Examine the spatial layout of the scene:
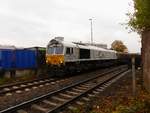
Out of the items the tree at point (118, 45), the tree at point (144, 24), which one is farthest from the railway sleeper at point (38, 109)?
the tree at point (118, 45)

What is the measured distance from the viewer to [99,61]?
3728cm

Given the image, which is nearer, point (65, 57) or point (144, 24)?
point (144, 24)

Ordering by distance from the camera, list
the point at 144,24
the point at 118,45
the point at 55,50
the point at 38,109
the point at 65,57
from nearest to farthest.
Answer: the point at 38,109 < the point at 144,24 < the point at 65,57 < the point at 55,50 < the point at 118,45

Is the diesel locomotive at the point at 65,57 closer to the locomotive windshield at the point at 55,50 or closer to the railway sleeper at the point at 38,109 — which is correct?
the locomotive windshield at the point at 55,50

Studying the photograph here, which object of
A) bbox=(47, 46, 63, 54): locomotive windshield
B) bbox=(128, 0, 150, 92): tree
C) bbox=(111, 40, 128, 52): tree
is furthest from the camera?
bbox=(111, 40, 128, 52): tree

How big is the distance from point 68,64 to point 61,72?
165 centimetres

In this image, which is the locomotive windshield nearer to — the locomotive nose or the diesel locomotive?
the diesel locomotive

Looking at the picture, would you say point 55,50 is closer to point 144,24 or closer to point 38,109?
point 144,24

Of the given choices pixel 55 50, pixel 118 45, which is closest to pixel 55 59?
pixel 55 50

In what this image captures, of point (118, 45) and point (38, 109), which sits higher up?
point (118, 45)

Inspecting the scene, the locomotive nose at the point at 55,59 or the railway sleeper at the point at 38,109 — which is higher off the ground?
the locomotive nose at the point at 55,59

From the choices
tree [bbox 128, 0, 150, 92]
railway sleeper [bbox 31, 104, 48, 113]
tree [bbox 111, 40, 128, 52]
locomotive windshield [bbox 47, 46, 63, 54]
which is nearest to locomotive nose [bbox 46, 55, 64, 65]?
locomotive windshield [bbox 47, 46, 63, 54]

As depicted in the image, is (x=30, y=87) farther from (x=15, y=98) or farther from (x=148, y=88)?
(x=148, y=88)

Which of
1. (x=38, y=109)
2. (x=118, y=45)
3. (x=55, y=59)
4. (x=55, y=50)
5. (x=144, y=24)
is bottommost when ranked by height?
(x=38, y=109)
